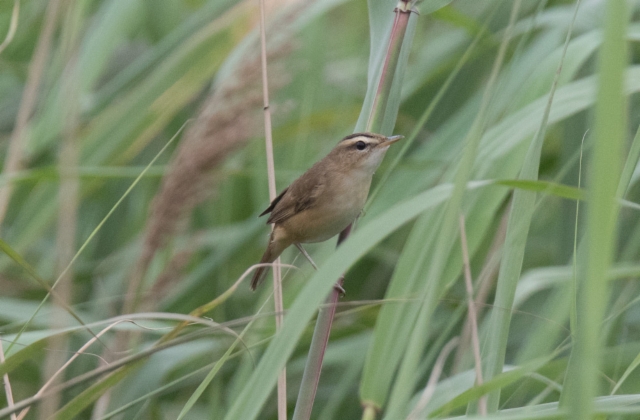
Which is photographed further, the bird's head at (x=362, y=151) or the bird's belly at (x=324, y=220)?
the bird's belly at (x=324, y=220)

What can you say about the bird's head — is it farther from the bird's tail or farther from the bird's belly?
the bird's tail

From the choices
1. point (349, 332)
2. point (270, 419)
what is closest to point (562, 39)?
point (349, 332)

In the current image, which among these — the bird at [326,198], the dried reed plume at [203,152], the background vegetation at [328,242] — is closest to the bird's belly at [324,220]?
the bird at [326,198]

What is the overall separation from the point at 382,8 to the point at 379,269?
1531 mm

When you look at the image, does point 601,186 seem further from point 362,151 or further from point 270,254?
point 270,254

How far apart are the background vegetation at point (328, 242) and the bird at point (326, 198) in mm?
109

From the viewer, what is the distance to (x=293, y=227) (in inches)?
83.7

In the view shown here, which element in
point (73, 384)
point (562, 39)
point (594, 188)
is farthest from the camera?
point (562, 39)

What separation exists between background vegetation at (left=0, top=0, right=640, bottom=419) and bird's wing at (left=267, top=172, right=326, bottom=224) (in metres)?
0.23

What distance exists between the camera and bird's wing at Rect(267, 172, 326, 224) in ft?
7.09

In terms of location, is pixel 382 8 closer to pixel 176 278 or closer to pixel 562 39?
pixel 176 278

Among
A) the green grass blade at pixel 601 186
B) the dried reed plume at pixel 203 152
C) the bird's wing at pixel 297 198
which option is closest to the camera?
the green grass blade at pixel 601 186

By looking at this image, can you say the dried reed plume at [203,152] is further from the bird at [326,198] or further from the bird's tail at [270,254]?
the bird's tail at [270,254]

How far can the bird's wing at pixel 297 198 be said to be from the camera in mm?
2160
